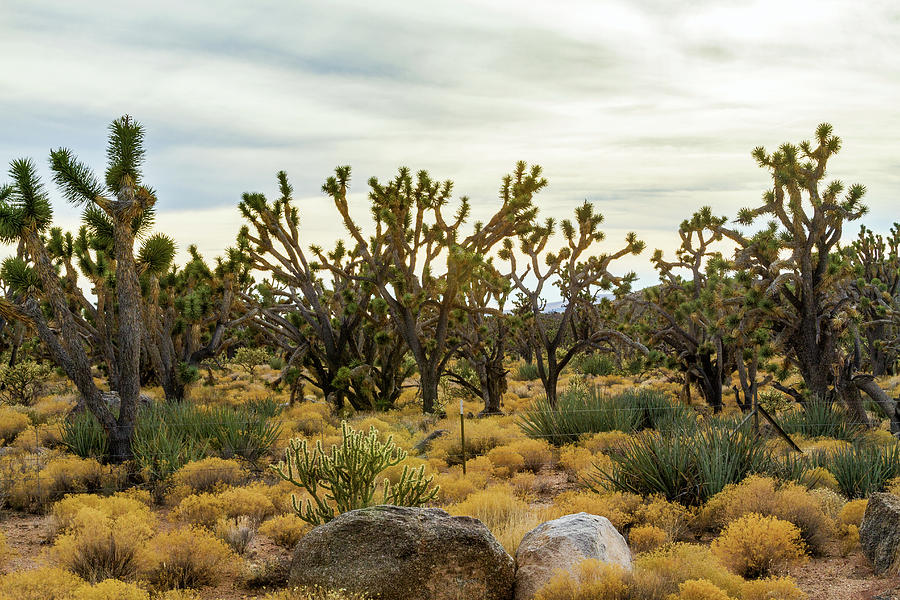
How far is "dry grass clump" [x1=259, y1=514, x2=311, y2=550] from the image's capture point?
336 inches

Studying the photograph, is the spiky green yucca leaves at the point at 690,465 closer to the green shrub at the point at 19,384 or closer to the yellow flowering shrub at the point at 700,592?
the yellow flowering shrub at the point at 700,592

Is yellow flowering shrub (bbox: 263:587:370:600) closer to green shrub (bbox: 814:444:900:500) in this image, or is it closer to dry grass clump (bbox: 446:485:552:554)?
dry grass clump (bbox: 446:485:552:554)

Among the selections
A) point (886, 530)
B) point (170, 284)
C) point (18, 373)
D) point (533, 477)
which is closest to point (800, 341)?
point (533, 477)

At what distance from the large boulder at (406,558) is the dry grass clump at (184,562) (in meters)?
1.39

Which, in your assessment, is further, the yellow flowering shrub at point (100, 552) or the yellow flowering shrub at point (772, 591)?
the yellow flowering shrub at point (100, 552)

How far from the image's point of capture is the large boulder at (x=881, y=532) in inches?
261

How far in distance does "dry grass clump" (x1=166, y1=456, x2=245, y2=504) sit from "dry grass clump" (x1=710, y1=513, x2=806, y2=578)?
670cm

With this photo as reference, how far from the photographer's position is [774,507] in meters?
7.88

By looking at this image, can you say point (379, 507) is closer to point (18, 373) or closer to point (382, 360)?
point (382, 360)

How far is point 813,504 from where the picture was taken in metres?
7.92

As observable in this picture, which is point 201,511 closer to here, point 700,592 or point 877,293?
point 700,592

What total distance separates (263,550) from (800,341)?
39.0 feet

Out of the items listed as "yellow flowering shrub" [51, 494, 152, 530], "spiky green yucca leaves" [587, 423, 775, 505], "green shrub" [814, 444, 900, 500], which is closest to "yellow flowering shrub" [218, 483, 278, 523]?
"yellow flowering shrub" [51, 494, 152, 530]

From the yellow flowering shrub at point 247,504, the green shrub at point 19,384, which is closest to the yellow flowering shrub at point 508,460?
the yellow flowering shrub at point 247,504
